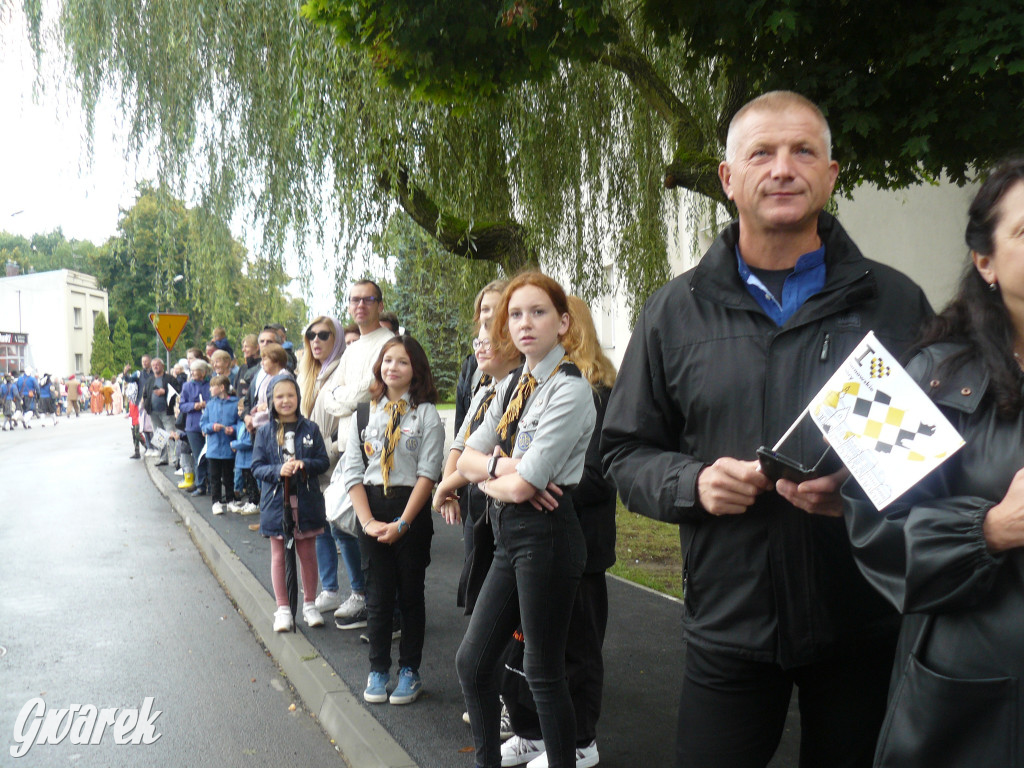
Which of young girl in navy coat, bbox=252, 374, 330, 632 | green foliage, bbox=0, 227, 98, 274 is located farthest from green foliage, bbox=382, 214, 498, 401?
green foliage, bbox=0, 227, 98, 274

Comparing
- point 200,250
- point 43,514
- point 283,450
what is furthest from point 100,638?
point 43,514

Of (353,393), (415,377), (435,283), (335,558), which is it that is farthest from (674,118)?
(335,558)

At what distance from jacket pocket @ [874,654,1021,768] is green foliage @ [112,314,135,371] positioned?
77.5m

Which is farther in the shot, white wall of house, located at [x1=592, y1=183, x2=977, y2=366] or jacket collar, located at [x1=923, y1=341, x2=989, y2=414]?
white wall of house, located at [x1=592, y1=183, x2=977, y2=366]

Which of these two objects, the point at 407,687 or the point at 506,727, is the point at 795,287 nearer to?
the point at 506,727

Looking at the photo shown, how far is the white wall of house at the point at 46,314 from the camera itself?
72250 mm

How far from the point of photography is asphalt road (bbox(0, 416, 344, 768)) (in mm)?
4457

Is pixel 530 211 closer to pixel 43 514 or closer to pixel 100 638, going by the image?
pixel 100 638

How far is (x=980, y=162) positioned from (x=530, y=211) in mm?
4754

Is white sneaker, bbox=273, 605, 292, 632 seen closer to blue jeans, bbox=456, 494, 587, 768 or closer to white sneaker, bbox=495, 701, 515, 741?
white sneaker, bbox=495, 701, 515, 741

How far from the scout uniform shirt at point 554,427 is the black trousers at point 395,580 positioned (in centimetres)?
141

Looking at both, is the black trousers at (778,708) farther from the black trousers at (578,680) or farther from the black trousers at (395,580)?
the black trousers at (395,580)

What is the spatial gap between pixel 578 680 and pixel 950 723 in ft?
7.96

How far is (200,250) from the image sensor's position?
980cm
